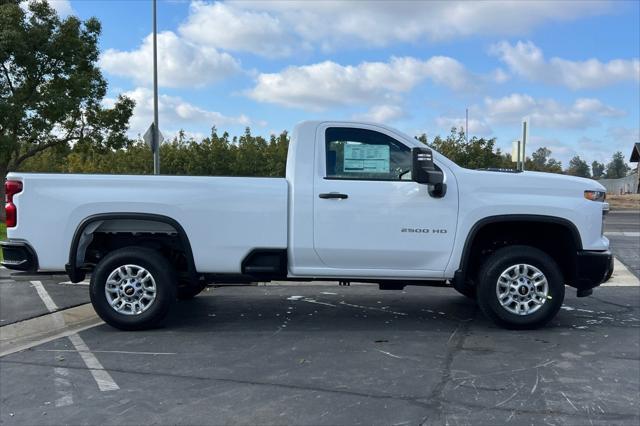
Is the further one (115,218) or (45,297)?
(45,297)

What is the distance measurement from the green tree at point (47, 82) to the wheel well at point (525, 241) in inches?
669

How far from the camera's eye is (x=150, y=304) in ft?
18.9

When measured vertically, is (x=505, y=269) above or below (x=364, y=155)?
below

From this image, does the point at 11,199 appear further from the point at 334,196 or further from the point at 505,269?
the point at 505,269

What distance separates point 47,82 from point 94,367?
18.1 metres

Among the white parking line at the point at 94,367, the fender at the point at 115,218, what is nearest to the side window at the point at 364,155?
the fender at the point at 115,218

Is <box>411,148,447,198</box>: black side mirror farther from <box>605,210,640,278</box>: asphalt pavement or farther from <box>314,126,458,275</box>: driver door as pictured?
<box>605,210,640,278</box>: asphalt pavement

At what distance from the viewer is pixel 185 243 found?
5.71 m

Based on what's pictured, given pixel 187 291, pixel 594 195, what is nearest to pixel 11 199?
pixel 187 291

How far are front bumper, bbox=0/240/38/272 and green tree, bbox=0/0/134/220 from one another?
47.8ft

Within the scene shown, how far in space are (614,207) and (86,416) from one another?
33576 millimetres

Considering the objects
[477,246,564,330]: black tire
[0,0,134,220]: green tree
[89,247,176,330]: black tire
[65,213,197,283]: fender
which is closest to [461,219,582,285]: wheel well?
[477,246,564,330]: black tire

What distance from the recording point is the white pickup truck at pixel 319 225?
567 centimetres

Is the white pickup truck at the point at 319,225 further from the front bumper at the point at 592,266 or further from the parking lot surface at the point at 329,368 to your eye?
the parking lot surface at the point at 329,368
